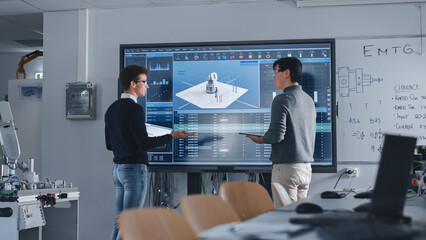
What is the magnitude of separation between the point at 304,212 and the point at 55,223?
10.2ft

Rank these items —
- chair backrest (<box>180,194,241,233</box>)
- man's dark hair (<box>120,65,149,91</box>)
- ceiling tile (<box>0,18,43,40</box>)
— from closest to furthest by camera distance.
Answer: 1. chair backrest (<box>180,194,241,233</box>)
2. man's dark hair (<box>120,65,149,91</box>)
3. ceiling tile (<box>0,18,43,40</box>)

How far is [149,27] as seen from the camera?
16.2 feet

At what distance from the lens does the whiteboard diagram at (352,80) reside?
4.52m

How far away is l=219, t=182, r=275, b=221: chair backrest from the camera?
227 centimetres

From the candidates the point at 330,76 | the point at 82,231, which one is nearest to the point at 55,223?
the point at 82,231

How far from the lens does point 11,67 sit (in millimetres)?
7484

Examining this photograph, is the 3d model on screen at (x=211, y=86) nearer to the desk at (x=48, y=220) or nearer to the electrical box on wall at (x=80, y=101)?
the electrical box on wall at (x=80, y=101)

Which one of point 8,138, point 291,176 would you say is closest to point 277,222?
point 291,176

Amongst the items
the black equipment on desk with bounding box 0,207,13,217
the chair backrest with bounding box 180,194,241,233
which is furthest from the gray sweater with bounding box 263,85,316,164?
the black equipment on desk with bounding box 0,207,13,217

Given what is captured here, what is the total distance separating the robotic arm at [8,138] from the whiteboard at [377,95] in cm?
280

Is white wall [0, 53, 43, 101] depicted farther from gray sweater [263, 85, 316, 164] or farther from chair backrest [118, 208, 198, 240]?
chair backrest [118, 208, 198, 240]

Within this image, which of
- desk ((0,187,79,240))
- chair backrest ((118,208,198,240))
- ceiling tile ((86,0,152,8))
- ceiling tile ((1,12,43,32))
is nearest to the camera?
chair backrest ((118,208,198,240))

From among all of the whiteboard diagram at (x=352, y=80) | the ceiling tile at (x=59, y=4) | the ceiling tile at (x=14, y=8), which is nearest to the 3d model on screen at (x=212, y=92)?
the whiteboard diagram at (x=352, y=80)

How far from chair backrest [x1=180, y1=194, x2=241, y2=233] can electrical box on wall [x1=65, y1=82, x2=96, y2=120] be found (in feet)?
11.1
